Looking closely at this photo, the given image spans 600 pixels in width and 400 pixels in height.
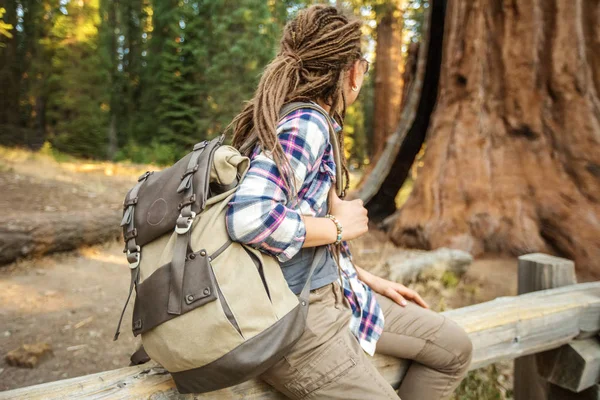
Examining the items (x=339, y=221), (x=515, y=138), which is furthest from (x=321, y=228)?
(x=515, y=138)

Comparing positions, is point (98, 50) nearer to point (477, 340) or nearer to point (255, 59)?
point (255, 59)

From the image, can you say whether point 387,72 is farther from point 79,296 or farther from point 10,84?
point 10,84

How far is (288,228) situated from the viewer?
1.37 metres

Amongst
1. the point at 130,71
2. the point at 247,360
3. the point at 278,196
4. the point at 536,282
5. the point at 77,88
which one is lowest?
the point at 536,282

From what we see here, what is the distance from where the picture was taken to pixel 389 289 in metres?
1.96

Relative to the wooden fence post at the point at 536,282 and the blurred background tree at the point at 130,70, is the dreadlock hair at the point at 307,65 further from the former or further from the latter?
the blurred background tree at the point at 130,70

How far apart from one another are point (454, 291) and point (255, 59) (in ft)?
46.3

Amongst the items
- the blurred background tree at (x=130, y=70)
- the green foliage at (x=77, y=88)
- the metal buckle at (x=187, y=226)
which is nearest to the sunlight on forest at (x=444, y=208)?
the metal buckle at (x=187, y=226)

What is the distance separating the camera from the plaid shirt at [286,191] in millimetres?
1312

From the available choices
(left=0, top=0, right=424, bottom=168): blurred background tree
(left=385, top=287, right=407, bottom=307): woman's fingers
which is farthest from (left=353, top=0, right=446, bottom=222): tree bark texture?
(left=0, top=0, right=424, bottom=168): blurred background tree

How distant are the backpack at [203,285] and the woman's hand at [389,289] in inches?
26.4

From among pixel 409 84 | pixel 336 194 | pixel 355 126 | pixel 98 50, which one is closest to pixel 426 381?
pixel 336 194

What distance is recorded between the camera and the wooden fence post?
2.82 meters

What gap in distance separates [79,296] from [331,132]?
4220mm
